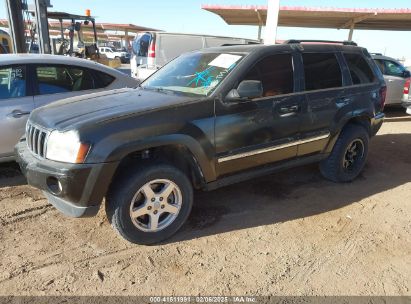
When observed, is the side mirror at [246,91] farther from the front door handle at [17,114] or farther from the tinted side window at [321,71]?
the front door handle at [17,114]

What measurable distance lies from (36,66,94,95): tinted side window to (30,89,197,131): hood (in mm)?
1277

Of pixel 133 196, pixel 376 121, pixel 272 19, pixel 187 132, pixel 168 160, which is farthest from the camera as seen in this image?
pixel 272 19

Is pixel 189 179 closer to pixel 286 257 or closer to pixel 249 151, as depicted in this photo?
pixel 249 151

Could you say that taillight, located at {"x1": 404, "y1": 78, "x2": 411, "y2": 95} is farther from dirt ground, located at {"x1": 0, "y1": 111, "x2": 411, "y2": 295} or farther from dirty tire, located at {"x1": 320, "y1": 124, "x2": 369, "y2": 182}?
dirt ground, located at {"x1": 0, "y1": 111, "x2": 411, "y2": 295}

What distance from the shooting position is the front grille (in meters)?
3.05

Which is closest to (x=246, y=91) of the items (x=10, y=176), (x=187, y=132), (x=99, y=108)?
(x=187, y=132)

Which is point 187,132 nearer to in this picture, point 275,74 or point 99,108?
point 99,108

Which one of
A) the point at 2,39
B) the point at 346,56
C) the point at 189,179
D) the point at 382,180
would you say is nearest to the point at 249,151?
the point at 189,179

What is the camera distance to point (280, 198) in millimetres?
4387

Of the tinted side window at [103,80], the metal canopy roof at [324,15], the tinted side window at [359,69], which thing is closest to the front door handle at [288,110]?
the tinted side window at [359,69]

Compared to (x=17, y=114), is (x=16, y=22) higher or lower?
higher

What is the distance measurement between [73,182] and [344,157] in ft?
11.6

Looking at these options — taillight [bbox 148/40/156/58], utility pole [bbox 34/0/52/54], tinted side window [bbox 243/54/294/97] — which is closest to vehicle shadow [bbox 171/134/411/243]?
tinted side window [bbox 243/54/294/97]

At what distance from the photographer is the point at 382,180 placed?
514 centimetres
